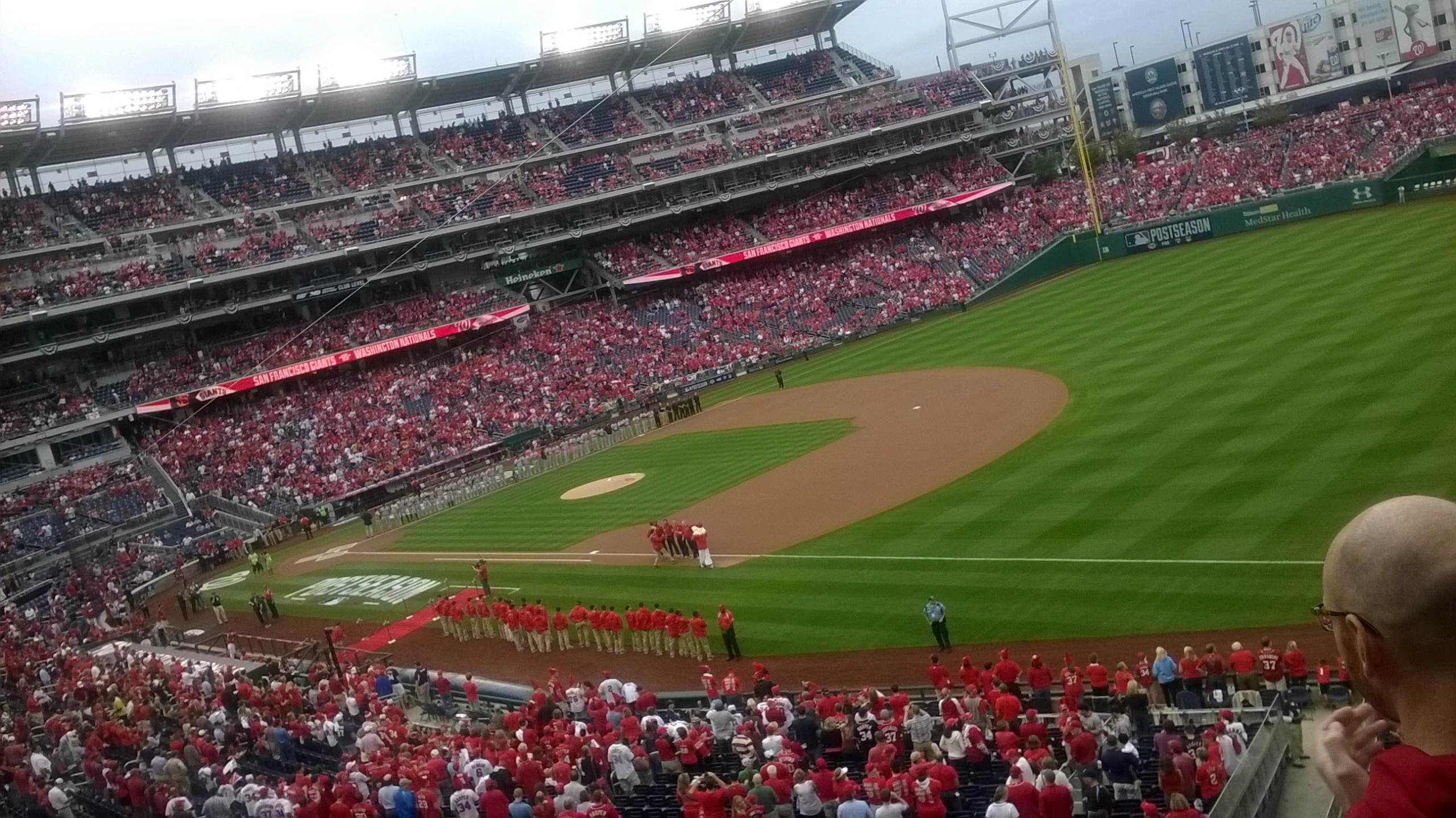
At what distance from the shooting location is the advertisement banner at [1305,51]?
95.4 meters

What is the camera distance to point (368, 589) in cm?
3188

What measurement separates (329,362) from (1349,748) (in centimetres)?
5585

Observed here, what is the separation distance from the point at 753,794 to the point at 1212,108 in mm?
116671

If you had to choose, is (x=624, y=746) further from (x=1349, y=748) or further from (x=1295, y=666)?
(x=1349, y=748)

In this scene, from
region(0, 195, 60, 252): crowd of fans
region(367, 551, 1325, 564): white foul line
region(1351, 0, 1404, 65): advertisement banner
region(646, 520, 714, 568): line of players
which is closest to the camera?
region(367, 551, 1325, 564): white foul line

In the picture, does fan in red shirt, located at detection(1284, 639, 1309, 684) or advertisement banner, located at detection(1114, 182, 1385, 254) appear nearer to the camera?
fan in red shirt, located at detection(1284, 639, 1309, 684)

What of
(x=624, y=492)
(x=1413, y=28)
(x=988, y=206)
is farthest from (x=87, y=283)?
(x=1413, y=28)

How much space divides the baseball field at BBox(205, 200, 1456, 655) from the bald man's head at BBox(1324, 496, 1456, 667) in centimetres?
1460

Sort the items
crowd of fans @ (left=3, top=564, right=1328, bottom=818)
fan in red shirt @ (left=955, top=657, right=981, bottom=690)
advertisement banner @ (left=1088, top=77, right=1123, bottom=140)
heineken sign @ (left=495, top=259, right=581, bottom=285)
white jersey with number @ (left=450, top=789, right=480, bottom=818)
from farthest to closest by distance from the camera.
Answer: advertisement banner @ (left=1088, top=77, right=1123, bottom=140) → heineken sign @ (left=495, top=259, right=581, bottom=285) → fan in red shirt @ (left=955, top=657, right=981, bottom=690) → white jersey with number @ (left=450, top=789, right=480, bottom=818) → crowd of fans @ (left=3, top=564, right=1328, bottom=818)

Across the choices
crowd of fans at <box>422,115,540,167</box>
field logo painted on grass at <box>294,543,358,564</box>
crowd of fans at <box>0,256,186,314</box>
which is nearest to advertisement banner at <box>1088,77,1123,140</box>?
crowd of fans at <box>422,115,540,167</box>

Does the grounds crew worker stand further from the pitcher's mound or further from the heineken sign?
the heineken sign

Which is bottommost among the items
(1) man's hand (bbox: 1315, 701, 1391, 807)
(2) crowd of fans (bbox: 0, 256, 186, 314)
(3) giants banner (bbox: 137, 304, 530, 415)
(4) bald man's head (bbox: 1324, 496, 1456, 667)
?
(1) man's hand (bbox: 1315, 701, 1391, 807)

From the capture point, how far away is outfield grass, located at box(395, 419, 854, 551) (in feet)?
107

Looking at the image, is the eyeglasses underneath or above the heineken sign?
underneath
